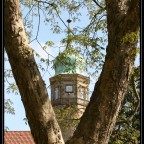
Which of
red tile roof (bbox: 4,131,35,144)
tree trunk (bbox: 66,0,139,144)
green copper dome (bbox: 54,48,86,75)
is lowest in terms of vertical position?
red tile roof (bbox: 4,131,35,144)

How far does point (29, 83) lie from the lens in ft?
17.0

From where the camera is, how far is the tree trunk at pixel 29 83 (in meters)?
5.17

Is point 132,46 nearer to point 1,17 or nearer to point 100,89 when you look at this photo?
point 100,89

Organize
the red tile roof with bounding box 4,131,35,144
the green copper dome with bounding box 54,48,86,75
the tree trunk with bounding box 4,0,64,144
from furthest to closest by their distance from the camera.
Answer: the red tile roof with bounding box 4,131,35,144 < the green copper dome with bounding box 54,48,86,75 < the tree trunk with bounding box 4,0,64,144

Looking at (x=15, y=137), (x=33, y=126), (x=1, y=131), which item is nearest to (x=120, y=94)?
(x=33, y=126)

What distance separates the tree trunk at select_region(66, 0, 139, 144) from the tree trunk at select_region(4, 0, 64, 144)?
0.30 meters

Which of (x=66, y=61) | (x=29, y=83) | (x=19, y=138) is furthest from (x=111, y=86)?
(x=19, y=138)

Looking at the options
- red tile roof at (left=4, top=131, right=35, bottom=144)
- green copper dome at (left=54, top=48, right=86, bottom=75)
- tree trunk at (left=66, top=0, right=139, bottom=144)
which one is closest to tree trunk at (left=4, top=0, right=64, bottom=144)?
tree trunk at (left=66, top=0, right=139, bottom=144)

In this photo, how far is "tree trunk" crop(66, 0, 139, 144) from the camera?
5172mm

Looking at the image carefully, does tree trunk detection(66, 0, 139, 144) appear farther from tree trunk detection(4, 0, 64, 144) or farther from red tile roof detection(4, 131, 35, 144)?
red tile roof detection(4, 131, 35, 144)

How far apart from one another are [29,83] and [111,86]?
84 centimetres

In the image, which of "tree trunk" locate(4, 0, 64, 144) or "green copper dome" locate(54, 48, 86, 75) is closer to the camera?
"tree trunk" locate(4, 0, 64, 144)

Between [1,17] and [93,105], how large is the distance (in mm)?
1304

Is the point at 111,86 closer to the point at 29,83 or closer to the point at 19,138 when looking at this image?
the point at 29,83
